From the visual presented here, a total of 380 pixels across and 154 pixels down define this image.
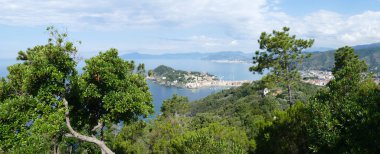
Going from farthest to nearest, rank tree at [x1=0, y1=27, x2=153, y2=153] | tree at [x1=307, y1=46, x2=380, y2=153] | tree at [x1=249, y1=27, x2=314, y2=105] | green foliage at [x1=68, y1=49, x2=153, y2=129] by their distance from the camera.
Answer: tree at [x1=249, y1=27, x2=314, y2=105] < tree at [x1=307, y1=46, x2=380, y2=153] < green foliage at [x1=68, y1=49, x2=153, y2=129] < tree at [x1=0, y1=27, x2=153, y2=153]

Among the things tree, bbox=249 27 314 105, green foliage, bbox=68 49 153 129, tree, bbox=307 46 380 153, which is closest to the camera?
green foliage, bbox=68 49 153 129

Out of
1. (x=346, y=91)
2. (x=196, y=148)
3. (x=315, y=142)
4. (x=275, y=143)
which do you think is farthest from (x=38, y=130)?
(x=346, y=91)

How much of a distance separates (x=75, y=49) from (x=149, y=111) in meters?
4.20

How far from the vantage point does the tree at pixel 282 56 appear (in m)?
24.8

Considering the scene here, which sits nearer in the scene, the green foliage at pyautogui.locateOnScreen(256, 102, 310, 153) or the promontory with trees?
the promontory with trees

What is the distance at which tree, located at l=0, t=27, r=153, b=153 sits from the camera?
1040 centimetres

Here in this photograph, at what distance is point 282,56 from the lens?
2528 centimetres

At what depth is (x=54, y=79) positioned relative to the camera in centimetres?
1162

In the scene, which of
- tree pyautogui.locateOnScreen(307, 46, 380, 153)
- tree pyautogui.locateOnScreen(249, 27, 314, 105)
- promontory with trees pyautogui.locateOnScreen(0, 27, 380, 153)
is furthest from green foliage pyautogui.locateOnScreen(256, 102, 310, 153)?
tree pyautogui.locateOnScreen(249, 27, 314, 105)

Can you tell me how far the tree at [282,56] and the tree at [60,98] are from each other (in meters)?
14.5

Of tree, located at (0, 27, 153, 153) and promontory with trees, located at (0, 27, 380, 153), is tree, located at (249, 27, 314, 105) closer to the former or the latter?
promontory with trees, located at (0, 27, 380, 153)

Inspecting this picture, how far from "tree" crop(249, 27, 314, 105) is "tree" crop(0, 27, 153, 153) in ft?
47.6

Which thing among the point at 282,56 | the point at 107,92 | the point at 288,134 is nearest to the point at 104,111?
Answer: the point at 107,92

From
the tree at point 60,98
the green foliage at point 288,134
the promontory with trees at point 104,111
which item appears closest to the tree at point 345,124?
the promontory with trees at point 104,111
